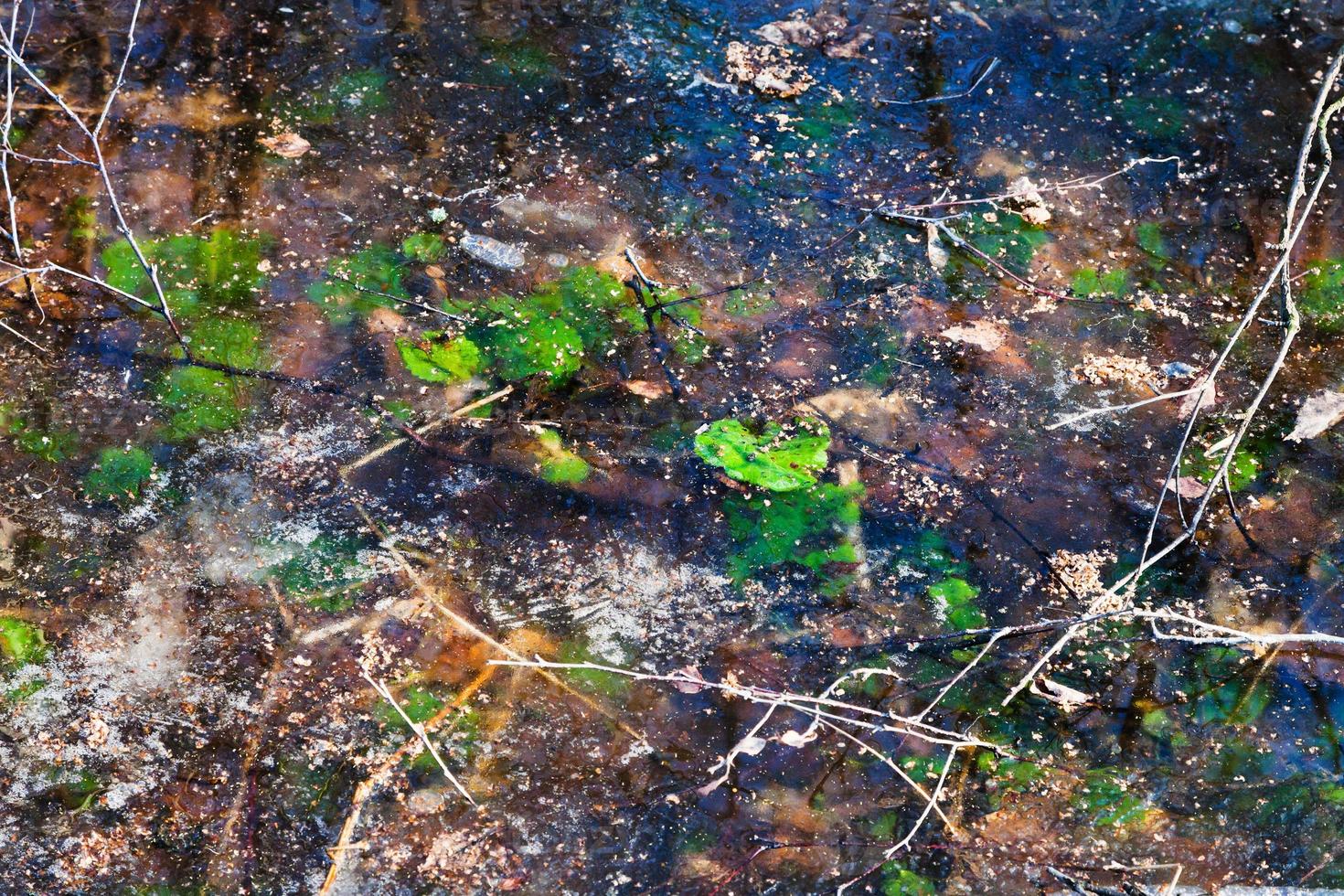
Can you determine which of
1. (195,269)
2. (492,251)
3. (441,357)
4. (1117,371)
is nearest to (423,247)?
(492,251)

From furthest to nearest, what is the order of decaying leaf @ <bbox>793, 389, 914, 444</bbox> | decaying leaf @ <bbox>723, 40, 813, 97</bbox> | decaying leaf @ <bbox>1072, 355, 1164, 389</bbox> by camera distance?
decaying leaf @ <bbox>723, 40, 813, 97</bbox> < decaying leaf @ <bbox>1072, 355, 1164, 389</bbox> < decaying leaf @ <bbox>793, 389, 914, 444</bbox>

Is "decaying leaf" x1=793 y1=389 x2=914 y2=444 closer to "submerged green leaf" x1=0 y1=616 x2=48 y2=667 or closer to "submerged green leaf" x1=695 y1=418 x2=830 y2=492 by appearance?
"submerged green leaf" x1=695 y1=418 x2=830 y2=492

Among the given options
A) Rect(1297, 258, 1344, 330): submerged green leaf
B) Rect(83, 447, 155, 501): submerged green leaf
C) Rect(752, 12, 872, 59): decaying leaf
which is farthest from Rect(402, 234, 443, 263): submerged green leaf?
Rect(1297, 258, 1344, 330): submerged green leaf

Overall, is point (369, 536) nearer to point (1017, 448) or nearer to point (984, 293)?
point (1017, 448)

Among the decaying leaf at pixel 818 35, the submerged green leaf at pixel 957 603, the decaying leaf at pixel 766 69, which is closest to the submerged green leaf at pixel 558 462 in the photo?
the submerged green leaf at pixel 957 603

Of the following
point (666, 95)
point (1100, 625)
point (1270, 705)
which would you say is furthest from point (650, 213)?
point (1270, 705)
